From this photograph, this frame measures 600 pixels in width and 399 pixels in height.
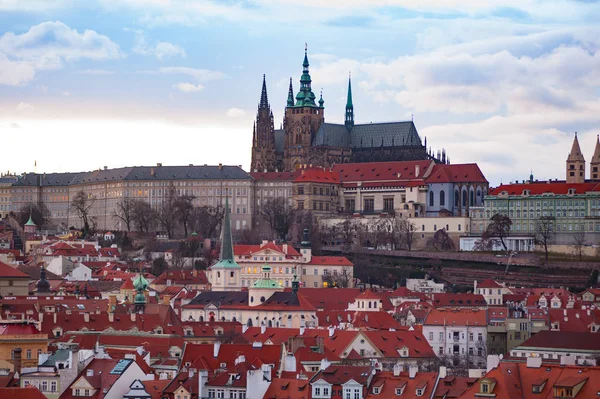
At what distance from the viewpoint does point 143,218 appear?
184 m

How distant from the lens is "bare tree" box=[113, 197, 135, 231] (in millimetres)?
187875

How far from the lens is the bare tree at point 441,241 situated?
536 ft

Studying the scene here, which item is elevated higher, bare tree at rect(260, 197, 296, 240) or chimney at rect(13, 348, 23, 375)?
bare tree at rect(260, 197, 296, 240)

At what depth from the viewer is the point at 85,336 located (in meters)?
79.1

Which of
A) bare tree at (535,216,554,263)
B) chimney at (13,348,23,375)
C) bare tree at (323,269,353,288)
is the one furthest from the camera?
bare tree at (535,216,554,263)

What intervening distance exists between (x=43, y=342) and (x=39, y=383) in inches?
291

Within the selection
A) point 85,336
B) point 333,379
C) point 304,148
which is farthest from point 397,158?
point 333,379

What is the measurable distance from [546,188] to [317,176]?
93.4 feet

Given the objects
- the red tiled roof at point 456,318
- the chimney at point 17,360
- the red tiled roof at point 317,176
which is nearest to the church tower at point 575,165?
the red tiled roof at point 317,176

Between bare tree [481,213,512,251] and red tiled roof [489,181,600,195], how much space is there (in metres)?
5.87

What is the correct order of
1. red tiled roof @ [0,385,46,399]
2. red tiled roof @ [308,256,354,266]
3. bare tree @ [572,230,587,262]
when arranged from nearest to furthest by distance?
red tiled roof @ [0,385,46,399]
red tiled roof @ [308,256,354,266]
bare tree @ [572,230,587,262]

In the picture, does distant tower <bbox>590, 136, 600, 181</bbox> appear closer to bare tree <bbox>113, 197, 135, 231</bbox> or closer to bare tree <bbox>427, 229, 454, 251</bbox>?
bare tree <bbox>427, 229, 454, 251</bbox>

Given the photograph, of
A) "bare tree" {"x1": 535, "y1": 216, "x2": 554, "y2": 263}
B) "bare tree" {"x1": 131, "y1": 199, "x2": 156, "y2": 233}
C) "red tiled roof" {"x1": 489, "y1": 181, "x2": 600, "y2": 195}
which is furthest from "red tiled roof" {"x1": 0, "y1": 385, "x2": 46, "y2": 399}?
"bare tree" {"x1": 131, "y1": 199, "x2": 156, "y2": 233}

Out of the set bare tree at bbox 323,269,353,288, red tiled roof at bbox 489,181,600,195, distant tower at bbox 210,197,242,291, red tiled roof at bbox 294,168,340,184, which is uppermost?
red tiled roof at bbox 294,168,340,184
